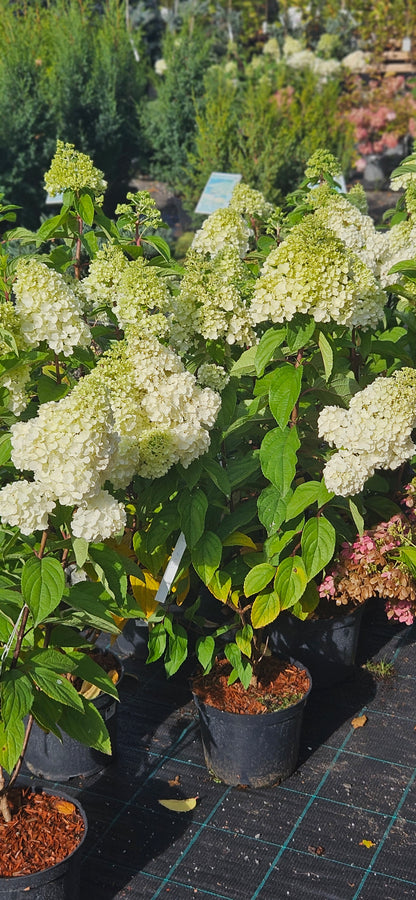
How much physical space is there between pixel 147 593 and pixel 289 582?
411 millimetres

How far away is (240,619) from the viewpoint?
8.70 ft

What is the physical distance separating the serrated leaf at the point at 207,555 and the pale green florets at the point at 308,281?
60cm

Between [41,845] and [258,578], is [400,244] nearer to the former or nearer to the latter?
[258,578]

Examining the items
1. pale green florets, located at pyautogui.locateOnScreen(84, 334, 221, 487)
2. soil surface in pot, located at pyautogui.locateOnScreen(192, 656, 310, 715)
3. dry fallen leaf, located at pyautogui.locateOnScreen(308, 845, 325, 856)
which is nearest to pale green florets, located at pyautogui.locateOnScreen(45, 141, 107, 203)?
pale green florets, located at pyautogui.locateOnScreen(84, 334, 221, 487)

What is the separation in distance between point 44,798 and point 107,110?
26.3 ft

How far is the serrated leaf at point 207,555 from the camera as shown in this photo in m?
2.36

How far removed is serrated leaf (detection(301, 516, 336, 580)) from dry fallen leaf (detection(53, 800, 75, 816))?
80cm

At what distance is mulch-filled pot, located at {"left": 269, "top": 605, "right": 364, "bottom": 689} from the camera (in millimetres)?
2967

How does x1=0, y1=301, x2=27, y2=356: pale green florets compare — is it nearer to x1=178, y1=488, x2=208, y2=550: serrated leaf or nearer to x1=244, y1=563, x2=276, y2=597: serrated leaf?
x1=178, y1=488, x2=208, y2=550: serrated leaf

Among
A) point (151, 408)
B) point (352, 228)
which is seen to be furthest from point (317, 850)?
point (352, 228)

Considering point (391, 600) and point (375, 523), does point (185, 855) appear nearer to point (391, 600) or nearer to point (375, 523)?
point (391, 600)

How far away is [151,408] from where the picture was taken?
206 centimetres

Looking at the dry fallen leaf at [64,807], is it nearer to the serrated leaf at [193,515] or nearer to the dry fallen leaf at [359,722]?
the serrated leaf at [193,515]

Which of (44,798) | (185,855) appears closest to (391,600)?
(185,855)
